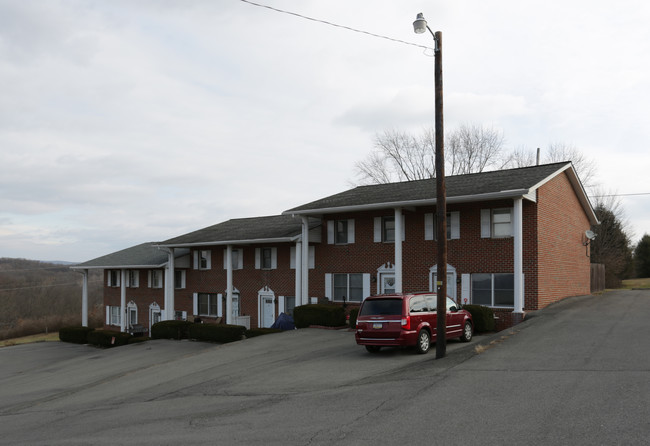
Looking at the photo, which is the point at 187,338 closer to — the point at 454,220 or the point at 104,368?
the point at 104,368

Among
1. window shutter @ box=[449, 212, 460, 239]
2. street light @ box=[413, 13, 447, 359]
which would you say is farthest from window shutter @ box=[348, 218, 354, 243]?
street light @ box=[413, 13, 447, 359]

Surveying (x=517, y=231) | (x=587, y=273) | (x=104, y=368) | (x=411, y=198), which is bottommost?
(x=104, y=368)

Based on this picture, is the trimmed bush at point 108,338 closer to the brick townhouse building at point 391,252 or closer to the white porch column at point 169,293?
the white porch column at point 169,293

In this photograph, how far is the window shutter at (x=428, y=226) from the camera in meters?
24.0

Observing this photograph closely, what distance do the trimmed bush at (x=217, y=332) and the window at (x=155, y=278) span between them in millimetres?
9851

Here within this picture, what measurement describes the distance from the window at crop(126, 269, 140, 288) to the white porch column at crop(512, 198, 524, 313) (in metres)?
27.9

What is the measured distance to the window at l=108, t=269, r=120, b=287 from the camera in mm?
41969

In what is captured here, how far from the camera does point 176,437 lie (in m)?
8.78

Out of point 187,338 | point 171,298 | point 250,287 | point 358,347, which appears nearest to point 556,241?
point 358,347

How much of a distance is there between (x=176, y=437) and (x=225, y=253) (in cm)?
2541

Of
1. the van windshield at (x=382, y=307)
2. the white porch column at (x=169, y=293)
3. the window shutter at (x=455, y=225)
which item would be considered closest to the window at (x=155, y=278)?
the white porch column at (x=169, y=293)

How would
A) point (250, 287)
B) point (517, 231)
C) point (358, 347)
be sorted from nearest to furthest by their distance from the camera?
point (358, 347)
point (517, 231)
point (250, 287)

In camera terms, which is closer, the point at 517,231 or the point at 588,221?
the point at 517,231

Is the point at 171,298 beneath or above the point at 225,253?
beneath
